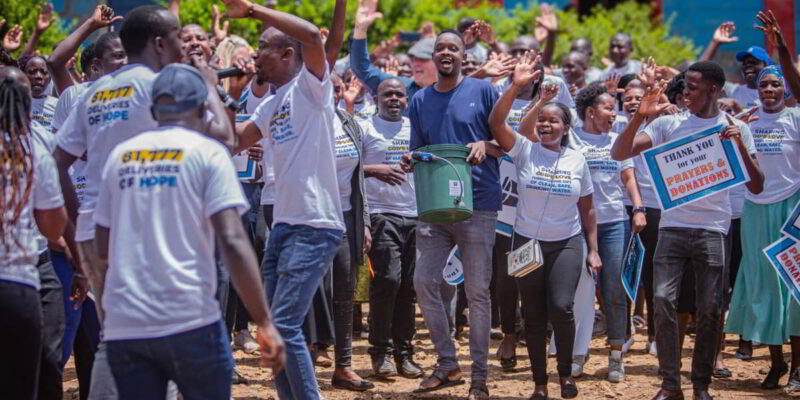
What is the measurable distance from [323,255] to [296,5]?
457 inches

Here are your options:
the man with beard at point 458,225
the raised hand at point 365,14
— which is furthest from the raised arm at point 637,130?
the raised hand at point 365,14

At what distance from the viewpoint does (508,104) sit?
7586 mm

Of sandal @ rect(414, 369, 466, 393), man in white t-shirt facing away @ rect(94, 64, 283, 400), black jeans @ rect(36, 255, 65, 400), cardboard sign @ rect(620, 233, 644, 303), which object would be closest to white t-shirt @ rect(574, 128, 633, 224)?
cardboard sign @ rect(620, 233, 644, 303)

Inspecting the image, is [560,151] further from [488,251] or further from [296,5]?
[296,5]

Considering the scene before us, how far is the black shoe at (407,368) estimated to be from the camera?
870 cm

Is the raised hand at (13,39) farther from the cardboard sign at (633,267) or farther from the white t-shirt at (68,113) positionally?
the cardboard sign at (633,267)

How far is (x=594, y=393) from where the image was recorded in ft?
27.4

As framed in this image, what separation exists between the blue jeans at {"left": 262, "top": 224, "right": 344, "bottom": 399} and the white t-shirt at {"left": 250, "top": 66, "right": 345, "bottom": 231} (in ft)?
0.27

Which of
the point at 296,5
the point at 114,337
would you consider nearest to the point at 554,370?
the point at 114,337

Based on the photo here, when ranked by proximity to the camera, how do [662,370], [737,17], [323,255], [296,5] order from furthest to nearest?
1. [737,17]
2. [296,5]
3. [662,370]
4. [323,255]

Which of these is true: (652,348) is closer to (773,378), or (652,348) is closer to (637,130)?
(773,378)

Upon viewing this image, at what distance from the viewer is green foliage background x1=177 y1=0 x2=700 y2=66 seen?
56.3ft

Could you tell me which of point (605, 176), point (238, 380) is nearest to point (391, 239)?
point (238, 380)

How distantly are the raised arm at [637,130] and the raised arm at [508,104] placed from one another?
76 centimetres
